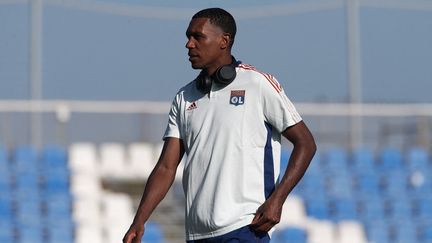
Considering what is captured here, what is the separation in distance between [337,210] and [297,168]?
920 centimetres

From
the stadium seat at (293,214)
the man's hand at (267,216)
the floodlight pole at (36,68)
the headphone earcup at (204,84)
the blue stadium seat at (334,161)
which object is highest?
the floodlight pole at (36,68)

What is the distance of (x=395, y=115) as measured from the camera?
13.9m

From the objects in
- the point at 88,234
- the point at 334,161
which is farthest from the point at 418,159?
the point at 88,234

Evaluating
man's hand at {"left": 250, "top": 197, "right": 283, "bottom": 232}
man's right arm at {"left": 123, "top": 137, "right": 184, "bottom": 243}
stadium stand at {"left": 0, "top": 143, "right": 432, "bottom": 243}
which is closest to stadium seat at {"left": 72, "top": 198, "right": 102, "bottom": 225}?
stadium stand at {"left": 0, "top": 143, "right": 432, "bottom": 243}

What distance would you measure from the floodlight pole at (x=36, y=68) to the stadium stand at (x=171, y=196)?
234mm

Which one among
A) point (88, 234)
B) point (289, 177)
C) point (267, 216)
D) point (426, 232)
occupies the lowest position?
point (426, 232)

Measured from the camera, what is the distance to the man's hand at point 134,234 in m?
4.44

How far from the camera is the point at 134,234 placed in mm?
4461

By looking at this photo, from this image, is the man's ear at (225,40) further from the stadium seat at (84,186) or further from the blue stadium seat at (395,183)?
the blue stadium seat at (395,183)

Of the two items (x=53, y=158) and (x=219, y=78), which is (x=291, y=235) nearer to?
(x=53, y=158)

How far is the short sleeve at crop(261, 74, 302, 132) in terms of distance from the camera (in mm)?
4324

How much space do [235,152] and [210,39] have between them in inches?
17.1

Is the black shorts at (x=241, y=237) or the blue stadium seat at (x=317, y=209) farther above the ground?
the black shorts at (x=241, y=237)

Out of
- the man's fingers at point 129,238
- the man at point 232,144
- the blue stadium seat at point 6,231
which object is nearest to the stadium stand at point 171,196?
the blue stadium seat at point 6,231
